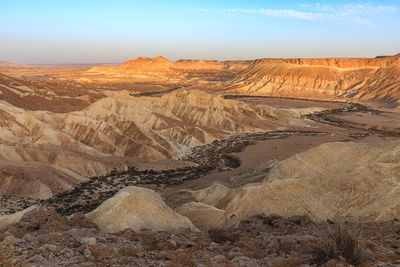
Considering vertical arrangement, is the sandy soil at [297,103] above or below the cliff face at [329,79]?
below

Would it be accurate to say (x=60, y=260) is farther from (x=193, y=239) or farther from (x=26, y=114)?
(x=26, y=114)

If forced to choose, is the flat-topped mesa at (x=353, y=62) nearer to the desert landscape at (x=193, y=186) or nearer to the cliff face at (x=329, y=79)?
the cliff face at (x=329, y=79)

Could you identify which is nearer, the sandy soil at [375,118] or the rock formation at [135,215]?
the rock formation at [135,215]

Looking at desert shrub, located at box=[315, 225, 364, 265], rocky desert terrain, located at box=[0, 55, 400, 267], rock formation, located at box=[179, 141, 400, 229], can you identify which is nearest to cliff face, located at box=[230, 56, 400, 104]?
rocky desert terrain, located at box=[0, 55, 400, 267]

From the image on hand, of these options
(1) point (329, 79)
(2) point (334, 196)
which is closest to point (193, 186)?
(2) point (334, 196)

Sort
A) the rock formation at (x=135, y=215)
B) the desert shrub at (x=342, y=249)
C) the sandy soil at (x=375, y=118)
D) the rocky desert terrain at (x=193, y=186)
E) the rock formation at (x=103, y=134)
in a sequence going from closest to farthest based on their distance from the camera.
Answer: the desert shrub at (x=342, y=249)
the rocky desert terrain at (x=193, y=186)
the rock formation at (x=135, y=215)
the rock formation at (x=103, y=134)
the sandy soil at (x=375, y=118)

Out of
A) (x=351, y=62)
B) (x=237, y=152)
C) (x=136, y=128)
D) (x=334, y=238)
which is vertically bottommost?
(x=237, y=152)

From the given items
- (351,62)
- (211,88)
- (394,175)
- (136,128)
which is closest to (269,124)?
(136,128)

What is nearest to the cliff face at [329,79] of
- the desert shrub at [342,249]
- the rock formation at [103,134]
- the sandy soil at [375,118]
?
the sandy soil at [375,118]

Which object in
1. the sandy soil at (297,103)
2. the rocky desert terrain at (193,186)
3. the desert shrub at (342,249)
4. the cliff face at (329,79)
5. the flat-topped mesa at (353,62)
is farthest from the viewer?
the flat-topped mesa at (353,62)
